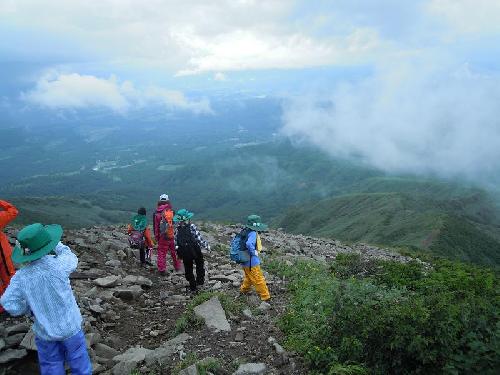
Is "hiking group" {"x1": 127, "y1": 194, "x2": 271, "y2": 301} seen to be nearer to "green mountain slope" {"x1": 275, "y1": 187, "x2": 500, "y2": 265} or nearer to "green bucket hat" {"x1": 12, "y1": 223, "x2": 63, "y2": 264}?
"green bucket hat" {"x1": 12, "y1": 223, "x2": 63, "y2": 264}

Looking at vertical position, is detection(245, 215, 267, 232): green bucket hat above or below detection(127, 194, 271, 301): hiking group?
above

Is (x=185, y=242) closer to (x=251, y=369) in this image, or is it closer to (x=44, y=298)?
(x=251, y=369)

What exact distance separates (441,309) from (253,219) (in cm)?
622

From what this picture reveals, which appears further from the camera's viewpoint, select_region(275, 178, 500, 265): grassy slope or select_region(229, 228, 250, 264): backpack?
select_region(275, 178, 500, 265): grassy slope

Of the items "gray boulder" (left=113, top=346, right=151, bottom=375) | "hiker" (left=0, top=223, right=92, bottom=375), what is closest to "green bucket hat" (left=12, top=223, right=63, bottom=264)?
"hiker" (left=0, top=223, right=92, bottom=375)

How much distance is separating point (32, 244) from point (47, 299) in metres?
0.97

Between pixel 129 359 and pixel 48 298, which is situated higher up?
pixel 48 298

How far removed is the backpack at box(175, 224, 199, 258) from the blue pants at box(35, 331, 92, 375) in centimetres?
597

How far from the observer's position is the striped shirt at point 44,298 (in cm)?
655

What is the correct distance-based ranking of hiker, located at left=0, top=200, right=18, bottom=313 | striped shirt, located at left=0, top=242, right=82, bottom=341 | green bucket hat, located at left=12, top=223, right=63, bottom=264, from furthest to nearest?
1. hiker, located at left=0, top=200, right=18, bottom=313
2. striped shirt, located at left=0, top=242, right=82, bottom=341
3. green bucket hat, located at left=12, top=223, right=63, bottom=264

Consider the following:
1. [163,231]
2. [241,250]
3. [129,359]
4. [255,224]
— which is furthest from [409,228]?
[129,359]

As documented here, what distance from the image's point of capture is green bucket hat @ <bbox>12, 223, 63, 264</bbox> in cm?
644

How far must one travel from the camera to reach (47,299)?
6.64 metres

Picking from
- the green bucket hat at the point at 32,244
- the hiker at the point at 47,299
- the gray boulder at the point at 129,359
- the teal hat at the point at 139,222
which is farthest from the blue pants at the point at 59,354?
the teal hat at the point at 139,222
